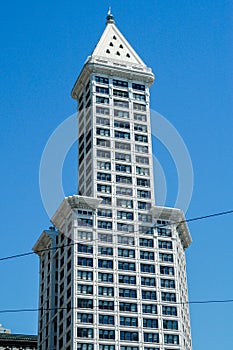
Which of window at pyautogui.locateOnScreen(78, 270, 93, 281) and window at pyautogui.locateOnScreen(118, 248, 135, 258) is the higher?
window at pyautogui.locateOnScreen(118, 248, 135, 258)

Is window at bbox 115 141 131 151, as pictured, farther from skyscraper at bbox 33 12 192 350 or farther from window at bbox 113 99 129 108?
window at bbox 113 99 129 108

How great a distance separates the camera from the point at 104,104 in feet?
443

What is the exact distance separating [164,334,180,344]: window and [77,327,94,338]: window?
1337 cm

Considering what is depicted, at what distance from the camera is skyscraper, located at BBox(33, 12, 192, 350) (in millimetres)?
113562

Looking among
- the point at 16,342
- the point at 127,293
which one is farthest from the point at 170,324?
the point at 16,342

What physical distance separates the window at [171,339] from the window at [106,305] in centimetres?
1082

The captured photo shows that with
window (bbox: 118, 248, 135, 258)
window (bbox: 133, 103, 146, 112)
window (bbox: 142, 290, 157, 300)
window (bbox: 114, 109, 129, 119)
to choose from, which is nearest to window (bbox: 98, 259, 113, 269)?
window (bbox: 118, 248, 135, 258)

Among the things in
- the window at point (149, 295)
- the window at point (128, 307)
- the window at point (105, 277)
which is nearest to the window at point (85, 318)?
the window at point (128, 307)

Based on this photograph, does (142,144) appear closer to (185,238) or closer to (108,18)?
(185,238)

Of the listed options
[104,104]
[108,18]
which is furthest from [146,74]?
[108,18]

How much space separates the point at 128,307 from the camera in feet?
379

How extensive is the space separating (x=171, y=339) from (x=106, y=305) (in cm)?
1294

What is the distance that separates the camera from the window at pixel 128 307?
377 feet

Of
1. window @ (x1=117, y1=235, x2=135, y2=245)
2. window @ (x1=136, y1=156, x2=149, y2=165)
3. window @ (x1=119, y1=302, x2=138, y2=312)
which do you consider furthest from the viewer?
window @ (x1=136, y1=156, x2=149, y2=165)
